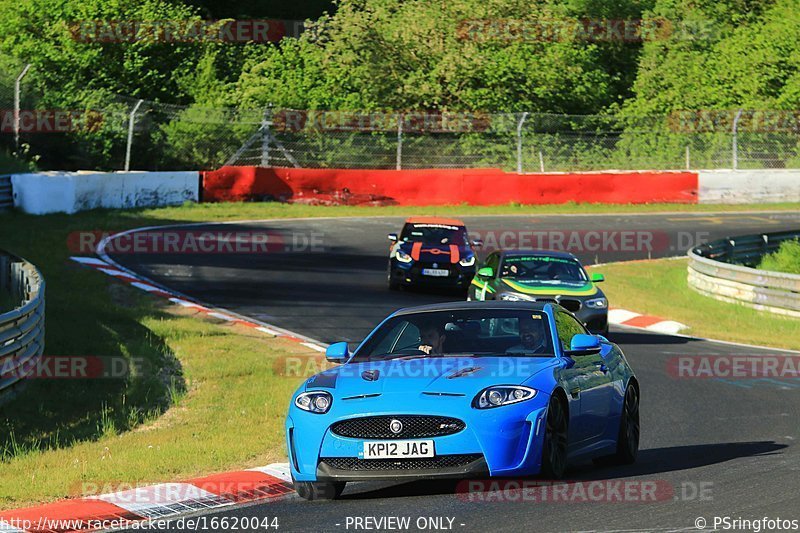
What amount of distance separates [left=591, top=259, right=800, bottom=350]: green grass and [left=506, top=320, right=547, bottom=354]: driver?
11505mm

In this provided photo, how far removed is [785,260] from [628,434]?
19.1 metres

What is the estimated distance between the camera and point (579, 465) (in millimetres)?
10211

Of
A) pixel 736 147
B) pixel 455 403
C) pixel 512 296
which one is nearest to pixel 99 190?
pixel 512 296

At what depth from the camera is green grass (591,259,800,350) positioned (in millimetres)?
21531

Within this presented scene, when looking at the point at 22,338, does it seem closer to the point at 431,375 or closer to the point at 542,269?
the point at 431,375

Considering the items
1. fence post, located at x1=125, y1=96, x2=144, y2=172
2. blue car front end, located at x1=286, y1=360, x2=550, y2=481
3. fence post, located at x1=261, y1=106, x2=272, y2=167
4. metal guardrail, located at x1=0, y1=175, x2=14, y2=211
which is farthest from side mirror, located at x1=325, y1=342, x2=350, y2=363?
fence post, located at x1=261, y1=106, x2=272, y2=167

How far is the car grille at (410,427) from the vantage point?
818 cm

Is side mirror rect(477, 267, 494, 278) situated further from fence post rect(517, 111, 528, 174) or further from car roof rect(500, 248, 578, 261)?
fence post rect(517, 111, 528, 174)

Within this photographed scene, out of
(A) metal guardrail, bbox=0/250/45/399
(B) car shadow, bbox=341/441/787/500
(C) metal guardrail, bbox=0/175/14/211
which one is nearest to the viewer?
(B) car shadow, bbox=341/441/787/500

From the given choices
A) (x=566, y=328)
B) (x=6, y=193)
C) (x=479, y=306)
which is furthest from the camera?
(x=6, y=193)

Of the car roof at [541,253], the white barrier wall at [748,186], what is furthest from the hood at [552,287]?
the white barrier wall at [748,186]

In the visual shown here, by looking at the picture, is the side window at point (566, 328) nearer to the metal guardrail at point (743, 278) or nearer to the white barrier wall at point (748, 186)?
the metal guardrail at point (743, 278)

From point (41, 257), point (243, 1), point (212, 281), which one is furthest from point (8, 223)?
point (243, 1)

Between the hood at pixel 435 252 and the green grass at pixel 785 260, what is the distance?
24.2ft
